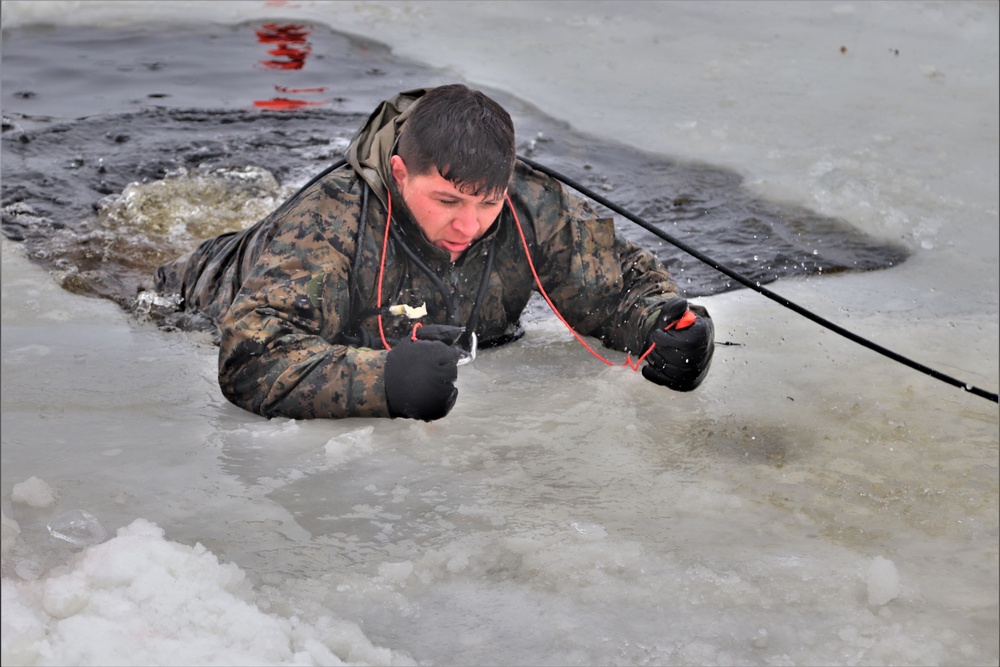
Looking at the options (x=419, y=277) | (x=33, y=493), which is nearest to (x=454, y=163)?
(x=419, y=277)

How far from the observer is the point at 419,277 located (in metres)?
3.41

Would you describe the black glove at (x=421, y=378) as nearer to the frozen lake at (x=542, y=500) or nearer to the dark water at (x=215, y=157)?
the frozen lake at (x=542, y=500)

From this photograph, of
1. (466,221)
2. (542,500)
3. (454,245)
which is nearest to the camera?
(542,500)

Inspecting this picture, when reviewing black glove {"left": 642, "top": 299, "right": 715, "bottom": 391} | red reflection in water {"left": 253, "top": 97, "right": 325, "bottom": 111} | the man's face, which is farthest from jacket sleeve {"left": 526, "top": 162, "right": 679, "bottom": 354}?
red reflection in water {"left": 253, "top": 97, "right": 325, "bottom": 111}

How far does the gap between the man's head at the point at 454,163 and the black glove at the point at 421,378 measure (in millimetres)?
383

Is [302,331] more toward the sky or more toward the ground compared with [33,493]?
more toward the sky

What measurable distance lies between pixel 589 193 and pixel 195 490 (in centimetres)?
137

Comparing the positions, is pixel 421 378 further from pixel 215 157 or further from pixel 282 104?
pixel 282 104

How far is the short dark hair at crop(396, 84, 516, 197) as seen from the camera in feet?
9.73

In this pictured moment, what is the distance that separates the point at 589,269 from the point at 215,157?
3.11 metres

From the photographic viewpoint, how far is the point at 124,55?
7.90m

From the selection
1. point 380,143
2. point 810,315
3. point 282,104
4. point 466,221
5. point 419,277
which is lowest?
point 282,104

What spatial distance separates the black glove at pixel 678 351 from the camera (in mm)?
3150

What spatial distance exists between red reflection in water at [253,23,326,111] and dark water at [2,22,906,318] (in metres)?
0.02
